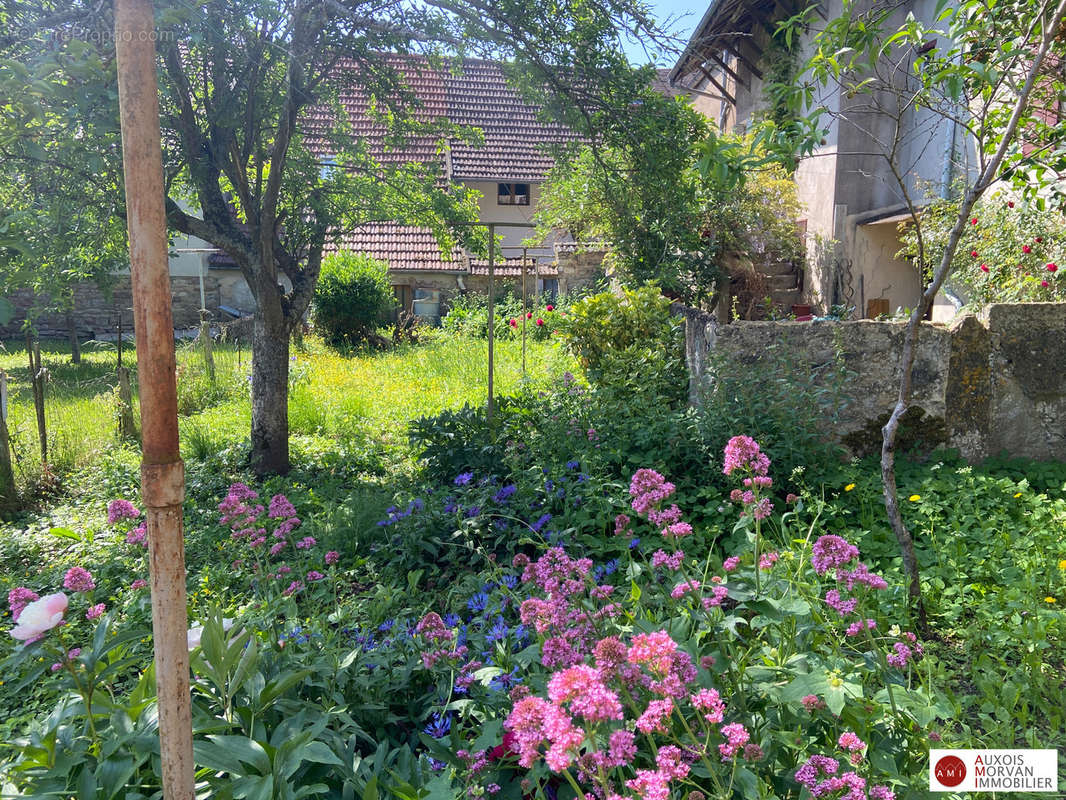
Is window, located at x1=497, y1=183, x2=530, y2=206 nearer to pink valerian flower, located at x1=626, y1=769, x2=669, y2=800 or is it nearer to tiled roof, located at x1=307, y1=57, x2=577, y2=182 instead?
tiled roof, located at x1=307, y1=57, x2=577, y2=182

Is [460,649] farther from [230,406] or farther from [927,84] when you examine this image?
[230,406]

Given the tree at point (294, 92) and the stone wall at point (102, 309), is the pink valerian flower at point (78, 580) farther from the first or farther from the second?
the stone wall at point (102, 309)

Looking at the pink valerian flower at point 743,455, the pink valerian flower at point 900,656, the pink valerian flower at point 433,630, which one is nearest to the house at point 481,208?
the pink valerian flower at point 743,455

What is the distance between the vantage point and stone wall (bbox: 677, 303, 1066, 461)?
504cm

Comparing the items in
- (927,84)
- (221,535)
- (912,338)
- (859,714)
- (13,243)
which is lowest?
(221,535)

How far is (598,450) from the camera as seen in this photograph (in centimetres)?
489

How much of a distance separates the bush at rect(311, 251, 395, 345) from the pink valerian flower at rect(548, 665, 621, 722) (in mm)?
14632

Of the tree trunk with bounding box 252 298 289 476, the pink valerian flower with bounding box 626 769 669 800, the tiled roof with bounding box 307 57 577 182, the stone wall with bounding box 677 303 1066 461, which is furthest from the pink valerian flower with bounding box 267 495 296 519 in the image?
the tiled roof with bounding box 307 57 577 182

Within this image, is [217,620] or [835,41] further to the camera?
[835,41]

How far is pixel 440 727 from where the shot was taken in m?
2.18

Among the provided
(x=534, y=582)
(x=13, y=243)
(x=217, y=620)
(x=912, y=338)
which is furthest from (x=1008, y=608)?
(x=13, y=243)

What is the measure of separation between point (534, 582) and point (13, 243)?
2.16m

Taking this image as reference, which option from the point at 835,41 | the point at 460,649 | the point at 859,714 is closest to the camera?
the point at 859,714

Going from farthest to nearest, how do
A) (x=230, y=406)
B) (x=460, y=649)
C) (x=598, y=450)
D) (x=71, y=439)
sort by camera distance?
(x=230, y=406) < (x=71, y=439) < (x=598, y=450) < (x=460, y=649)
